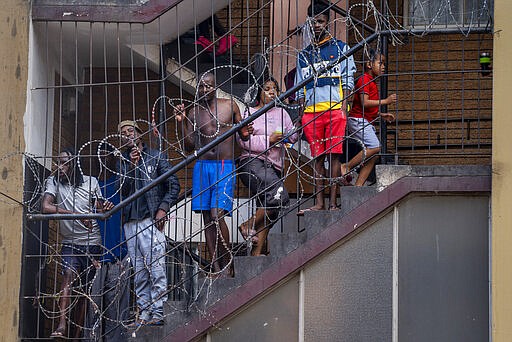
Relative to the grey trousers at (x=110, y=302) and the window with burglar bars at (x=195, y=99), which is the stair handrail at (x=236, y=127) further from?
the grey trousers at (x=110, y=302)

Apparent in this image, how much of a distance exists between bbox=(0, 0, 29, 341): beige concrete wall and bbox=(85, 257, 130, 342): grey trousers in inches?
30.4

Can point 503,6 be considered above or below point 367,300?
above

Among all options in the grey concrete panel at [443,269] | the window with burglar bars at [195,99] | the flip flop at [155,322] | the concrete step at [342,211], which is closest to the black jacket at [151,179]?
the window with burglar bars at [195,99]

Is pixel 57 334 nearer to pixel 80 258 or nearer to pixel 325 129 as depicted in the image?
pixel 80 258

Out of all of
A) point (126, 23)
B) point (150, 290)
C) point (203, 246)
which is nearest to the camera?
point (150, 290)

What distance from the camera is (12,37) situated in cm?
1365

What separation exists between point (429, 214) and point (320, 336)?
1.49 metres

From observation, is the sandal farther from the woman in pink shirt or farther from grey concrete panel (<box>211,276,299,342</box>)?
the woman in pink shirt

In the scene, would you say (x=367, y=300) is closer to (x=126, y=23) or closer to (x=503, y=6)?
(x=503, y=6)

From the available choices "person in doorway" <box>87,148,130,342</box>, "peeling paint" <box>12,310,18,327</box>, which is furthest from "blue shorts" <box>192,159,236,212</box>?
"peeling paint" <box>12,310,18,327</box>

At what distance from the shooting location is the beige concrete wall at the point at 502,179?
11.8 m

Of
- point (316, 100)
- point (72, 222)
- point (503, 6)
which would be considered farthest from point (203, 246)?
point (503, 6)

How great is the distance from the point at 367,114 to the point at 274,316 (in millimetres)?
2260

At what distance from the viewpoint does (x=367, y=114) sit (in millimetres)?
13258
